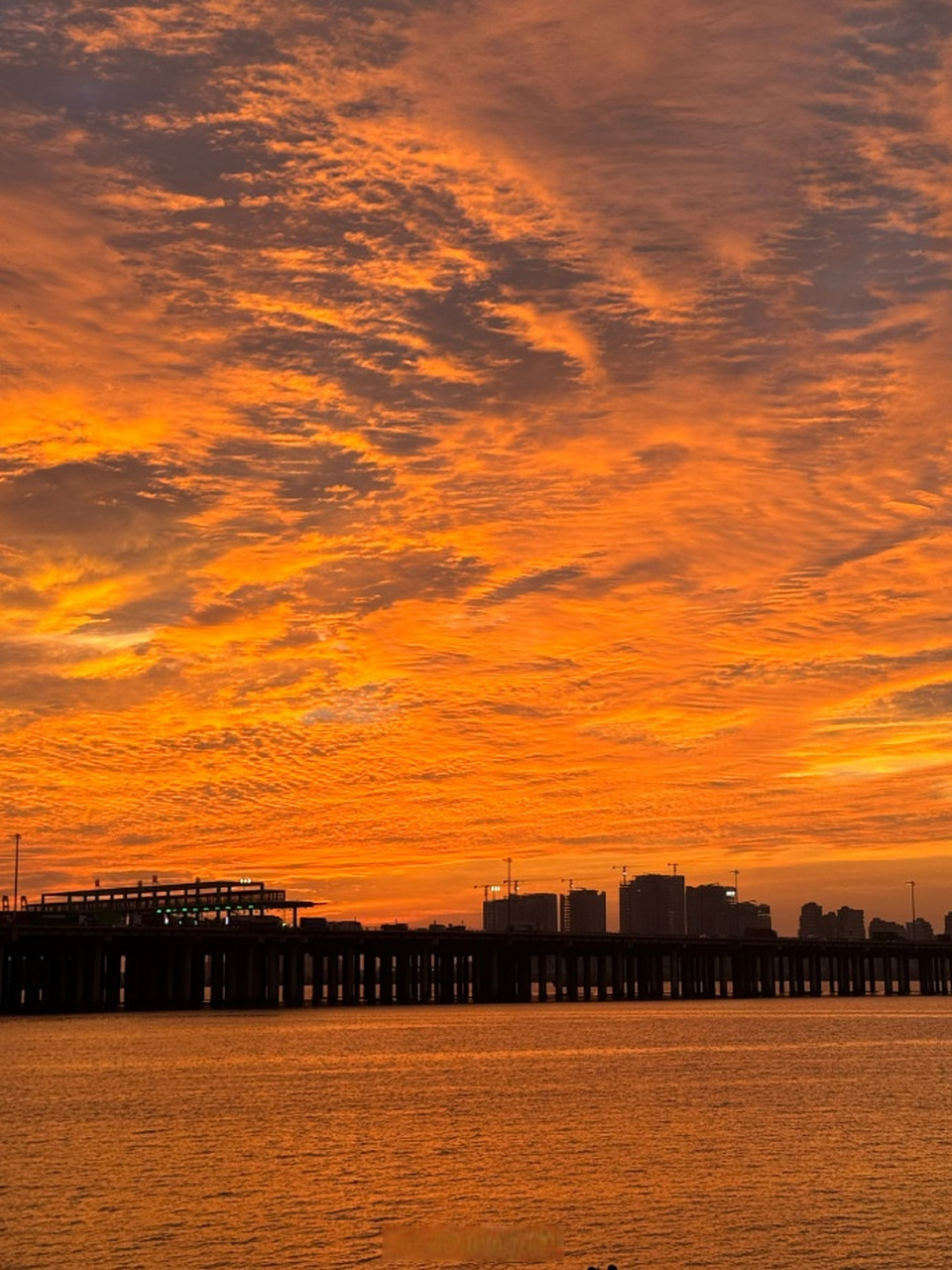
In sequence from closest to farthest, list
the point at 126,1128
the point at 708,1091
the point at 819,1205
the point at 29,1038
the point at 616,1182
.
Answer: the point at 819,1205 → the point at 616,1182 → the point at 126,1128 → the point at 708,1091 → the point at 29,1038

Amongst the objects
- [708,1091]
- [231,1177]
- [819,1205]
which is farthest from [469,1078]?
[819,1205]

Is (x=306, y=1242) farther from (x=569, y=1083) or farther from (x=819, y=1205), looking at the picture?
(x=569, y=1083)

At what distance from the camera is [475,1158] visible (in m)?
79.9

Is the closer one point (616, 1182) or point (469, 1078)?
point (616, 1182)

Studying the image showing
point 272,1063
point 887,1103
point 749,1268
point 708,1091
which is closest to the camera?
point 749,1268

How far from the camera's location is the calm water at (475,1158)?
193 ft

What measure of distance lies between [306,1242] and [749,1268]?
1537 cm

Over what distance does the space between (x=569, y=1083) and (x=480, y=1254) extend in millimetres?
65792

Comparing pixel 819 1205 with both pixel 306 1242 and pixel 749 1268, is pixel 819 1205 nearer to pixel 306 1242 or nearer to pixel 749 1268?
pixel 749 1268

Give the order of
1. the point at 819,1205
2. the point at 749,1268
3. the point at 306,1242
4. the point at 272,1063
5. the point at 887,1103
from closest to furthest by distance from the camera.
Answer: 1. the point at 749,1268
2. the point at 306,1242
3. the point at 819,1205
4. the point at 887,1103
5. the point at 272,1063

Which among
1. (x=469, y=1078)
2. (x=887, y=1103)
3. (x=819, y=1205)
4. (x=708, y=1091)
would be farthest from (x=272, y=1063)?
(x=819, y=1205)

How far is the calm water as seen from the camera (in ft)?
193

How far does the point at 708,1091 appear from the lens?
11406cm

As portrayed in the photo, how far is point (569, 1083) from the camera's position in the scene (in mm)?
120688
